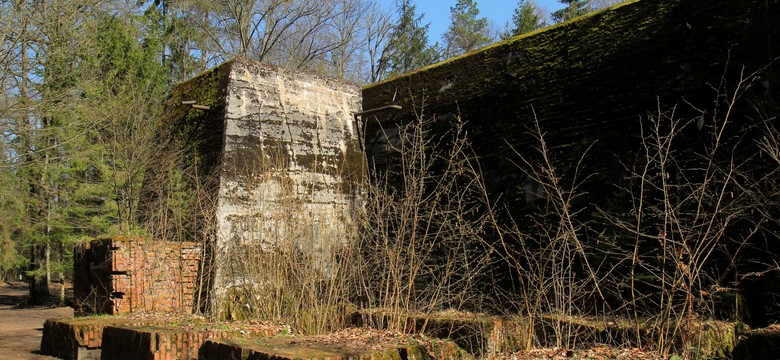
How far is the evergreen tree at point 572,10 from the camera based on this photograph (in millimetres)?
26186

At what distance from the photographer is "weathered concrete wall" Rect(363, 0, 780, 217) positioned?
8188 millimetres

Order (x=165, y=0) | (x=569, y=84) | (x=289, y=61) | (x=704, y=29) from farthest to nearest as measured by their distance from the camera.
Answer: (x=289, y=61) → (x=165, y=0) → (x=569, y=84) → (x=704, y=29)

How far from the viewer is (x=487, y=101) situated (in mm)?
10961

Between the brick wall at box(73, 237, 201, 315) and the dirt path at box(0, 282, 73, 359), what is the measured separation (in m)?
Result: 1.01

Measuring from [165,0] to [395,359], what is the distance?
72.5ft

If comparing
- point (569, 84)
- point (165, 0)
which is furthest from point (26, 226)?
point (569, 84)

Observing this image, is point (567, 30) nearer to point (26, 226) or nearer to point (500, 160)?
point (500, 160)

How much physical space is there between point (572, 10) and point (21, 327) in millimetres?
22045

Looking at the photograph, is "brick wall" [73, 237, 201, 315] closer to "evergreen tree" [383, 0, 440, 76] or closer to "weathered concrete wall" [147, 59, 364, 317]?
"weathered concrete wall" [147, 59, 364, 317]

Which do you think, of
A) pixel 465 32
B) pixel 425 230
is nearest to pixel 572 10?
pixel 465 32

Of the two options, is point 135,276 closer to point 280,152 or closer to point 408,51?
point 280,152

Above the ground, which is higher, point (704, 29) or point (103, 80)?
point (103, 80)

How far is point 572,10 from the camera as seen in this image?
26.2 meters

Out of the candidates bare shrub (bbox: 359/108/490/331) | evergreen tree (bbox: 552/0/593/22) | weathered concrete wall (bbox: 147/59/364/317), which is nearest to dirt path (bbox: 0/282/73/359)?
weathered concrete wall (bbox: 147/59/364/317)
